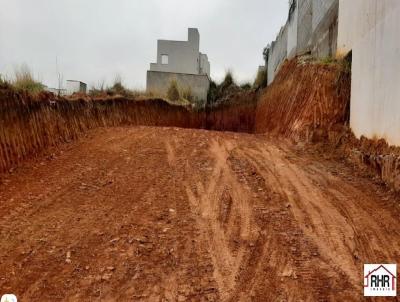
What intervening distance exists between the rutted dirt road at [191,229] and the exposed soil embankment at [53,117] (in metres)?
0.40

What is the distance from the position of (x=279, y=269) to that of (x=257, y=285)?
0.31 metres

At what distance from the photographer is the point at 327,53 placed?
332 inches

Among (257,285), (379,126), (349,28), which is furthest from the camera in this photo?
(349,28)

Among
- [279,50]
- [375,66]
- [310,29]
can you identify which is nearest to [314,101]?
[375,66]

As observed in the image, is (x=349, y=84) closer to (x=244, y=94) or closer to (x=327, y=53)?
(x=327, y=53)

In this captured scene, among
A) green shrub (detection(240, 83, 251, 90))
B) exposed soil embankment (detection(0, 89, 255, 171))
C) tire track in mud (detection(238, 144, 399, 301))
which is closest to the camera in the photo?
tire track in mud (detection(238, 144, 399, 301))

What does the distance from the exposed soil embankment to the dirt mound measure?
4388 millimetres

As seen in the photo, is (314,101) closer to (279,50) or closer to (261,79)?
(279,50)

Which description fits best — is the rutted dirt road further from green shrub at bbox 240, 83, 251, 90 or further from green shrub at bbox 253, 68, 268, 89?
green shrub at bbox 240, 83, 251, 90

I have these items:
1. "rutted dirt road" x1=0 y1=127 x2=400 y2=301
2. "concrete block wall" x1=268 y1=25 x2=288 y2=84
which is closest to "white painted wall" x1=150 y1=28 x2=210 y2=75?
"concrete block wall" x1=268 y1=25 x2=288 y2=84

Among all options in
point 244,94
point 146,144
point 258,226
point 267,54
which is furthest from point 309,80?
point 267,54

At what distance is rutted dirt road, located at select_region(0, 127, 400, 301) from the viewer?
326 cm

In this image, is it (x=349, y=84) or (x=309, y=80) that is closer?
(x=349, y=84)

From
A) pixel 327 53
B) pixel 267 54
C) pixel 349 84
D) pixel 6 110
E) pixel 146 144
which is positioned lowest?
pixel 146 144
